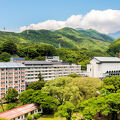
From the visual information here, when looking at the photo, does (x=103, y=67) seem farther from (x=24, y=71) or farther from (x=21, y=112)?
(x=21, y=112)

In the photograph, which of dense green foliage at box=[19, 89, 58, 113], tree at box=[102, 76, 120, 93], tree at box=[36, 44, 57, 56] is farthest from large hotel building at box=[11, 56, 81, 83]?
tree at box=[102, 76, 120, 93]

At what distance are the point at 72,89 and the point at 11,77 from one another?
2556cm

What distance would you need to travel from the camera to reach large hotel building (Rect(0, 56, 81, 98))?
50.7 m

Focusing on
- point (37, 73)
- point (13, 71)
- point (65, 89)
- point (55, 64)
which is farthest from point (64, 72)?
point (65, 89)

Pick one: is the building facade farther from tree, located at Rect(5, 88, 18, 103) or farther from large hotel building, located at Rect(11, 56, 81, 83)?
large hotel building, located at Rect(11, 56, 81, 83)

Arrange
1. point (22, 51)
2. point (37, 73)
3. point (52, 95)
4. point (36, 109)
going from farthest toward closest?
point (22, 51) → point (37, 73) → point (52, 95) → point (36, 109)

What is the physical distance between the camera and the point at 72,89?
39.8 meters

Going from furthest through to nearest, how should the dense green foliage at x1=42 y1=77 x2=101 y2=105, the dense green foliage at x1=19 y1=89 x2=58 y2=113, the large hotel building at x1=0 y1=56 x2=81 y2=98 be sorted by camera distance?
the large hotel building at x1=0 y1=56 x2=81 y2=98 < the dense green foliage at x1=42 y1=77 x2=101 y2=105 < the dense green foliage at x1=19 y1=89 x2=58 y2=113

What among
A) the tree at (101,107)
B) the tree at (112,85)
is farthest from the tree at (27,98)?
the tree at (112,85)

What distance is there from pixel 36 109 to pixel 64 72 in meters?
39.6

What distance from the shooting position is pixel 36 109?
1490 inches

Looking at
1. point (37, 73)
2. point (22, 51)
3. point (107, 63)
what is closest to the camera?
point (37, 73)

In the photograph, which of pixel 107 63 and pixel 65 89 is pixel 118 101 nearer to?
pixel 65 89

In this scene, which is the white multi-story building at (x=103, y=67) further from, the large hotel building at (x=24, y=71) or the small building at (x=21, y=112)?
the small building at (x=21, y=112)
